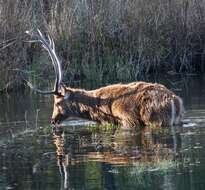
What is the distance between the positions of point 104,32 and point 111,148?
8003 millimetres

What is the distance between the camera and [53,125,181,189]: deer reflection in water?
26.5 feet

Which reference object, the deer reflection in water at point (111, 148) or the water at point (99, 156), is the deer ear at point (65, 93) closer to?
the water at point (99, 156)

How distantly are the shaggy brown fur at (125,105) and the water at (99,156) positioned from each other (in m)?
0.22

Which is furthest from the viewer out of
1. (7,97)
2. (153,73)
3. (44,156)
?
(153,73)

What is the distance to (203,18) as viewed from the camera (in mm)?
17719

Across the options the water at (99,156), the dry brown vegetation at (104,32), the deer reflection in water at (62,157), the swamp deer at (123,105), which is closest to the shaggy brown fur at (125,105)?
the swamp deer at (123,105)

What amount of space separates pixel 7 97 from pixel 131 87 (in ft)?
15.6

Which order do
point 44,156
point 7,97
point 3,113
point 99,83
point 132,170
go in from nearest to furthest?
point 132,170 → point 44,156 → point 3,113 → point 7,97 → point 99,83

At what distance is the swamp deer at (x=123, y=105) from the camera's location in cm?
1058

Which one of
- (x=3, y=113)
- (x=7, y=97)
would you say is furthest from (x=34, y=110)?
(x=7, y=97)

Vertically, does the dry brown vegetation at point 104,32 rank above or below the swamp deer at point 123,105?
above

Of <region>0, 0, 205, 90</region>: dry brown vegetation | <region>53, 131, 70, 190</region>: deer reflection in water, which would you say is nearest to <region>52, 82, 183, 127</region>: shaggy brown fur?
<region>53, 131, 70, 190</region>: deer reflection in water

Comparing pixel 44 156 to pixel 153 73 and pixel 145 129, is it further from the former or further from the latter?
pixel 153 73

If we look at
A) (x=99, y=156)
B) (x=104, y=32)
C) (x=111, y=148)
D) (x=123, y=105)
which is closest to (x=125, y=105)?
(x=123, y=105)
